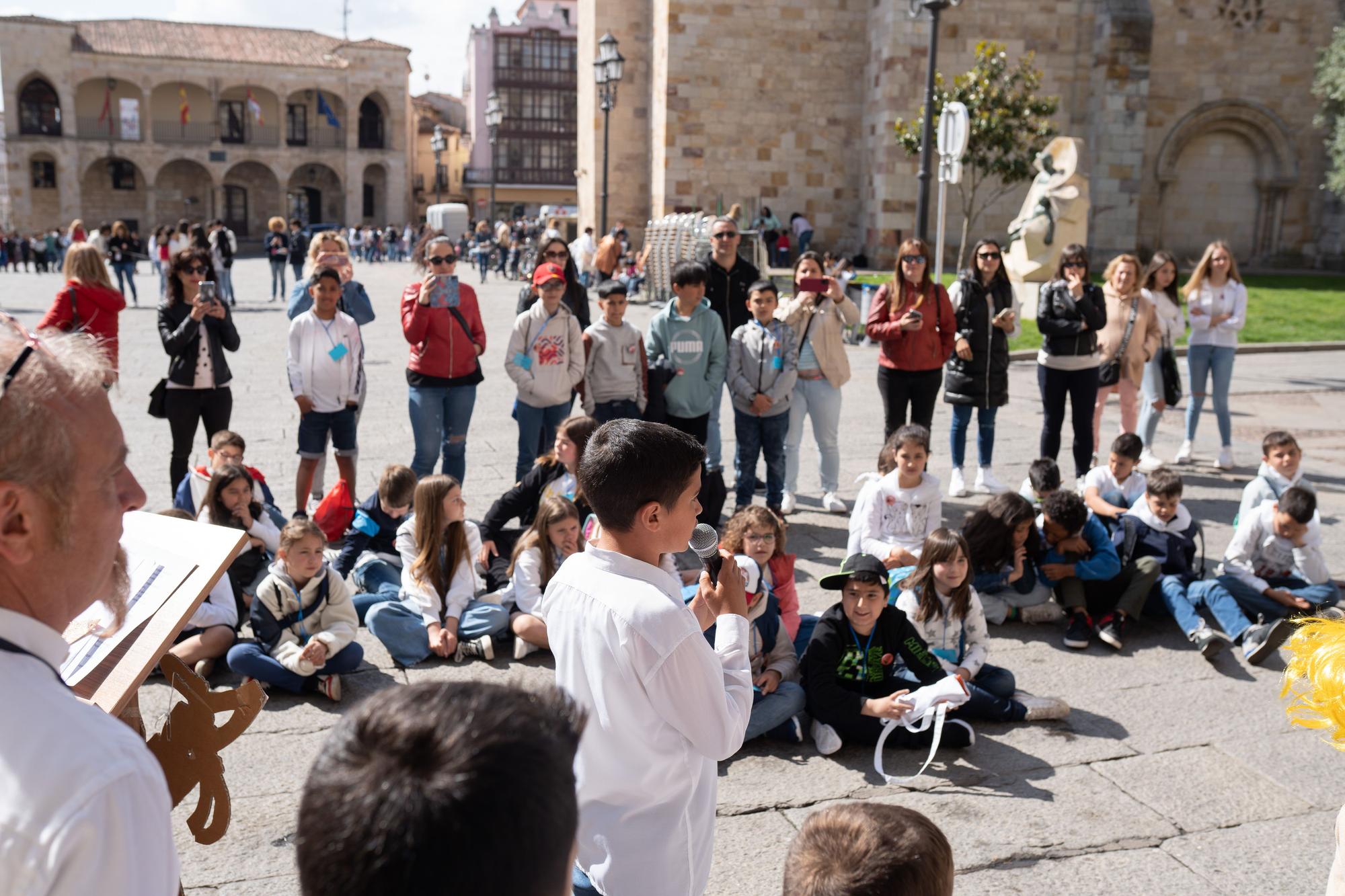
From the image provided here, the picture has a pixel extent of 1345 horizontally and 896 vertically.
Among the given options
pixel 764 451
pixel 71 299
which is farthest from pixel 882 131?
pixel 71 299

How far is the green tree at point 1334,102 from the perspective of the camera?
78.2ft

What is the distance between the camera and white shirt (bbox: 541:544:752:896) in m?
2.21

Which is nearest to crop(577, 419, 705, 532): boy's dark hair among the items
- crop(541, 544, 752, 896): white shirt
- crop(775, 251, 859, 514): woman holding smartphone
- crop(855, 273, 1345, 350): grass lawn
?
crop(541, 544, 752, 896): white shirt

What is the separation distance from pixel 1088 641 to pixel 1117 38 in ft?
73.2

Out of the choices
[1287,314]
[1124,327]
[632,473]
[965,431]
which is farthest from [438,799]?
[1287,314]

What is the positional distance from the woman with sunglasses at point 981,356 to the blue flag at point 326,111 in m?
53.7

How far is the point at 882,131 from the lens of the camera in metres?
24.2

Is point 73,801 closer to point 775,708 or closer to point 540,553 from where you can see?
point 775,708

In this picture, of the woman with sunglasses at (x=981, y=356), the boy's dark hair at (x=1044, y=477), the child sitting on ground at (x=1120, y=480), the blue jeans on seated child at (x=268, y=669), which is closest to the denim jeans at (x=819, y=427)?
the woman with sunglasses at (x=981, y=356)

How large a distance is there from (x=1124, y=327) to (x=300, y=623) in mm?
6662

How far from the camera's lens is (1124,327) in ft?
28.8

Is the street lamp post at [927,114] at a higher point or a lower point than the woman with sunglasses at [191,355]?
higher

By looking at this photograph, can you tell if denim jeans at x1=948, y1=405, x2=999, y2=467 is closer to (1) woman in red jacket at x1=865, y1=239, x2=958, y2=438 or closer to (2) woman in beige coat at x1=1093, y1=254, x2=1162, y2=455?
(1) woman in red jacket at x1=865, y1=239, x2=958, y2=438

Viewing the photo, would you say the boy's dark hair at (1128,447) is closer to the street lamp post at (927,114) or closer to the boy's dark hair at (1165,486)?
the boy's dark hair at (1165,486)
